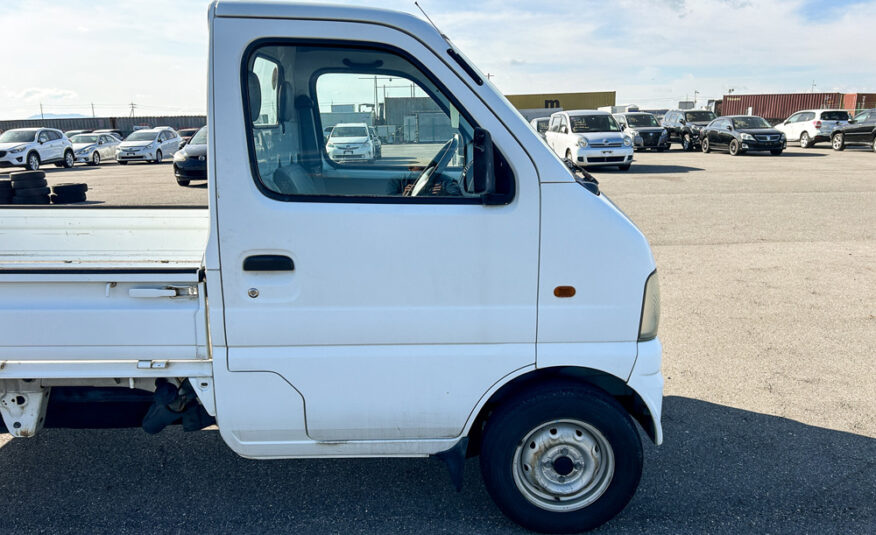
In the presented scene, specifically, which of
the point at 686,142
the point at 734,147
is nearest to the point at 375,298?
the point at 734,147

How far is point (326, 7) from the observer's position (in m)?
2.58

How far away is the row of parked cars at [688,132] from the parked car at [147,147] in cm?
1611

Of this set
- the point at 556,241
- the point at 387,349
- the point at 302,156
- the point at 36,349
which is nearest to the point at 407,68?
the point at 302,156

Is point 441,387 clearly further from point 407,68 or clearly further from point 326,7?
point 326,7

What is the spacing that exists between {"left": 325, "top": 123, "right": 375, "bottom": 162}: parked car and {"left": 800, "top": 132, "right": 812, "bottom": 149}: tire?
29187 millimetres

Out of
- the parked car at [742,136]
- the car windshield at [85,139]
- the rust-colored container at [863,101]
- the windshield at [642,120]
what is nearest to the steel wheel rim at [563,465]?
the parked car at [742,136]

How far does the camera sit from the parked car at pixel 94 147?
2855 centimetres

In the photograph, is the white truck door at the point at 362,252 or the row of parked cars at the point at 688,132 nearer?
the white truck door at the point at 362,252

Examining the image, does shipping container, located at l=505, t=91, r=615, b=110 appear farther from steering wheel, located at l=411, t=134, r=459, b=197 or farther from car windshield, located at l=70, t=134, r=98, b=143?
steering wheel, located at l=411, t=134, r=459, b=197

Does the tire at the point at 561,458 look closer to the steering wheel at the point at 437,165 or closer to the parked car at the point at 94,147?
the steering wheel at the point at 437,165

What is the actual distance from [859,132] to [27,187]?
27531 millimetres

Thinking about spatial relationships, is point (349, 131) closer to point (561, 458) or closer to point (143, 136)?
point (561, 458)

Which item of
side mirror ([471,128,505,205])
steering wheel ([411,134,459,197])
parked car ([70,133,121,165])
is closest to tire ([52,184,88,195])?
steering wheel ([411,134,459,197])

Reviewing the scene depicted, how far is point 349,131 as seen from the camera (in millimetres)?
3027
